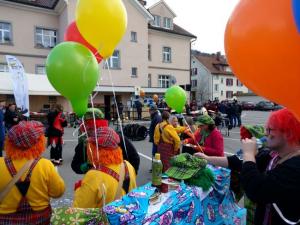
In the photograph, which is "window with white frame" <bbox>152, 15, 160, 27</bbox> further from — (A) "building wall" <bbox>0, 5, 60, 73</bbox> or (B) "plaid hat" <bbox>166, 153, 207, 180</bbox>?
(B) "plaid hat" <bbox>166, 153, 207, 180</bbox>

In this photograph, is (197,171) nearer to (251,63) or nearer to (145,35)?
(251,63)

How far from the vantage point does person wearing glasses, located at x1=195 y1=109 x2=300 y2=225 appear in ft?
5.33

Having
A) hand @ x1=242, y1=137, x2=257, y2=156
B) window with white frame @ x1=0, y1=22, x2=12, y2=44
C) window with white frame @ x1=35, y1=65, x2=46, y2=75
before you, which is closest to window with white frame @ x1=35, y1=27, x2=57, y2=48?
window with white frame @ x1=35, y1=65, x2=46, y2=75

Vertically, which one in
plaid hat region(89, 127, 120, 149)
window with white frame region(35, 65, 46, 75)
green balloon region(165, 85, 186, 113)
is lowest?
plaid hat region(89, 127, 120, 149)

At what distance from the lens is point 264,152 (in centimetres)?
213

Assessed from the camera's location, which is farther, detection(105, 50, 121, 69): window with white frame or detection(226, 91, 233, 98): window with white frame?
detection(226, 91, 233, 98): window with white frame

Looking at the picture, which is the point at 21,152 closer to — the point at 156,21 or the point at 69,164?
the point at 69,164

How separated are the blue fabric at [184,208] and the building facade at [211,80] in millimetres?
43817

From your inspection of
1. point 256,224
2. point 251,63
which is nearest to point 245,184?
point 256,224

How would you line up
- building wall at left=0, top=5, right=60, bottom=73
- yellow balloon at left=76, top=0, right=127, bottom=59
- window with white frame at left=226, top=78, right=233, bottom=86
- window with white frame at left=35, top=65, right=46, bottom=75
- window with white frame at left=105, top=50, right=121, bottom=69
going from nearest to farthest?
yellow balloon at left=76, top=0, right=127, bottom=59 → building wall at left=0, top=5, right=60, bottom=73 → window with white frame at left=35, top=65, right=46, bottom=75 → window with white frame at left=105, top=50, right=121, bottom=69 → window with white frame at left=226, top=78, right=233, bottom=86

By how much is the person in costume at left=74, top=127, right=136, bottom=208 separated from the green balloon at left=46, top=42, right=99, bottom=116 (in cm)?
62

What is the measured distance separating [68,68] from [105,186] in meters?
1.18

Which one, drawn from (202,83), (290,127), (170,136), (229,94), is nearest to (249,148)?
(290,127)

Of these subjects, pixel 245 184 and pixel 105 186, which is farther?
pixel 105 186
